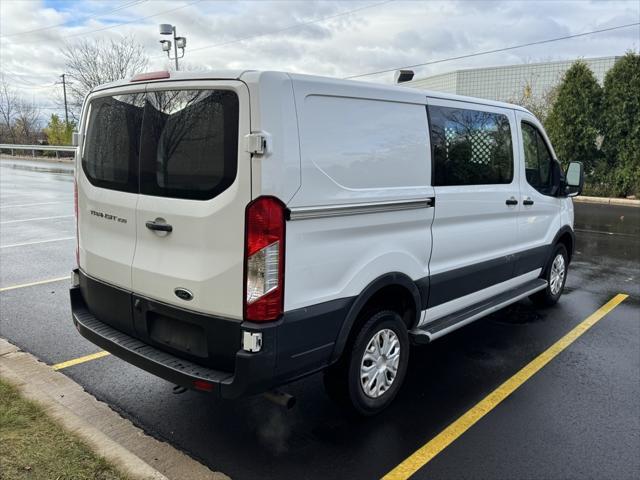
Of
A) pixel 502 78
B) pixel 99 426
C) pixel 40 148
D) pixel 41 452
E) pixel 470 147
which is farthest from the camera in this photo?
pixel 502 78

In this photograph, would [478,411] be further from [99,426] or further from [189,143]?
[189,143]

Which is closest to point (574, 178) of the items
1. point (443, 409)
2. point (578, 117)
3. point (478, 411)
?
point (478, 411)

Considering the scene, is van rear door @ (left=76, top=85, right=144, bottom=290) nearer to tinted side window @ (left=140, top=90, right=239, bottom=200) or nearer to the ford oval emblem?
tinted side window @ (left=140, top=90, right=239, bottom=200)

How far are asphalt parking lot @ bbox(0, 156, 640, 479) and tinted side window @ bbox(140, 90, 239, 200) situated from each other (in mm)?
1503

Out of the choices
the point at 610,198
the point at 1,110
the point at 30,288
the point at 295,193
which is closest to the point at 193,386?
the point at 295,193

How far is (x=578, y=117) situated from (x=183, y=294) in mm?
17693

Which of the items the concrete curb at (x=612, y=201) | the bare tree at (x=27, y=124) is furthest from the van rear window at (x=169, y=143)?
the bare tree at (x=27, y=124)

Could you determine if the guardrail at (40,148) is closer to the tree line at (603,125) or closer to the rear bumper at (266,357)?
the tree line at (603,125)

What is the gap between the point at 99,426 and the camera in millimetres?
3307

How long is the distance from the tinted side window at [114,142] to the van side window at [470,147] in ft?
6.58

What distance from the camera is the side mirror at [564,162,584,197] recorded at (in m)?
5.67

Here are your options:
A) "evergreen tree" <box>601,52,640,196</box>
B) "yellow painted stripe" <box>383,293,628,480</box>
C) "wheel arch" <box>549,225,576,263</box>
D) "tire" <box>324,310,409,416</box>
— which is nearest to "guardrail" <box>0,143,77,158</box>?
"evergreen tree" <box>601,52,640,196</box>

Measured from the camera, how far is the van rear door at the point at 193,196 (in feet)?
9.03

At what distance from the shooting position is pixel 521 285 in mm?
5297
